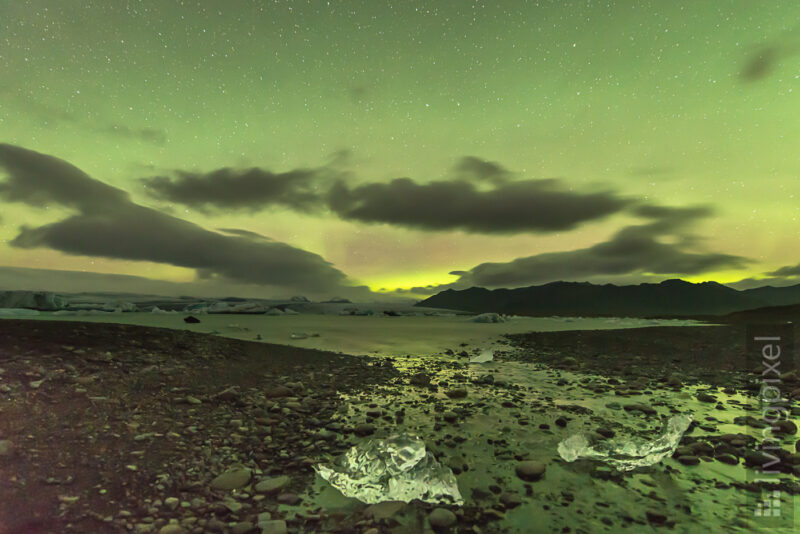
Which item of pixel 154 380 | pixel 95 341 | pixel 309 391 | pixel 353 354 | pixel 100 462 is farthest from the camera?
pixel 353 354

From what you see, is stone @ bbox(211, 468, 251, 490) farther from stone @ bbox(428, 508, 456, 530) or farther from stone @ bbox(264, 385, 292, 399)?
stone @ bbox(264, 385, 292, 399)

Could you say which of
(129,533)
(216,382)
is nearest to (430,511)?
(129,533)

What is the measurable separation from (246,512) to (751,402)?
9947 mm

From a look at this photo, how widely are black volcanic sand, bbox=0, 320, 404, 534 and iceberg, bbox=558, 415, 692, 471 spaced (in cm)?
310

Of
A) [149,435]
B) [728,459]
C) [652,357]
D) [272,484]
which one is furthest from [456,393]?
[652,357]

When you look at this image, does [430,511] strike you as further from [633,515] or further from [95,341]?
[95,341]

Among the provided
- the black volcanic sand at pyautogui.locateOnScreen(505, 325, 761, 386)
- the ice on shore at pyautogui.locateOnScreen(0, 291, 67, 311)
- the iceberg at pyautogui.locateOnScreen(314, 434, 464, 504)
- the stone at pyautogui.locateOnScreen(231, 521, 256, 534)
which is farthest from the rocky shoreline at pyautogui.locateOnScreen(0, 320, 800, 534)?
the ice on shore at pyautogui.locateOnScreen(0, 291, 67, 311)

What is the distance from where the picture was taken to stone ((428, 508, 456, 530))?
330 centimetres

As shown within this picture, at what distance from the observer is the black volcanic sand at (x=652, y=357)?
34.5 ft

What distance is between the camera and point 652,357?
13773 millimetres

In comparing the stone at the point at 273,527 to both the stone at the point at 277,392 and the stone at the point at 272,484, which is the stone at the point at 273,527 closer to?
the stone at the point at 272,484

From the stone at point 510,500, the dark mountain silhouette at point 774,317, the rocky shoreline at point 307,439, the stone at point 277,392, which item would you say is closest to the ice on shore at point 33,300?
the rocky shoreline at point 307,439

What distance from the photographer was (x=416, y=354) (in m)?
14.4

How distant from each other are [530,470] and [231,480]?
3409 millimetres
